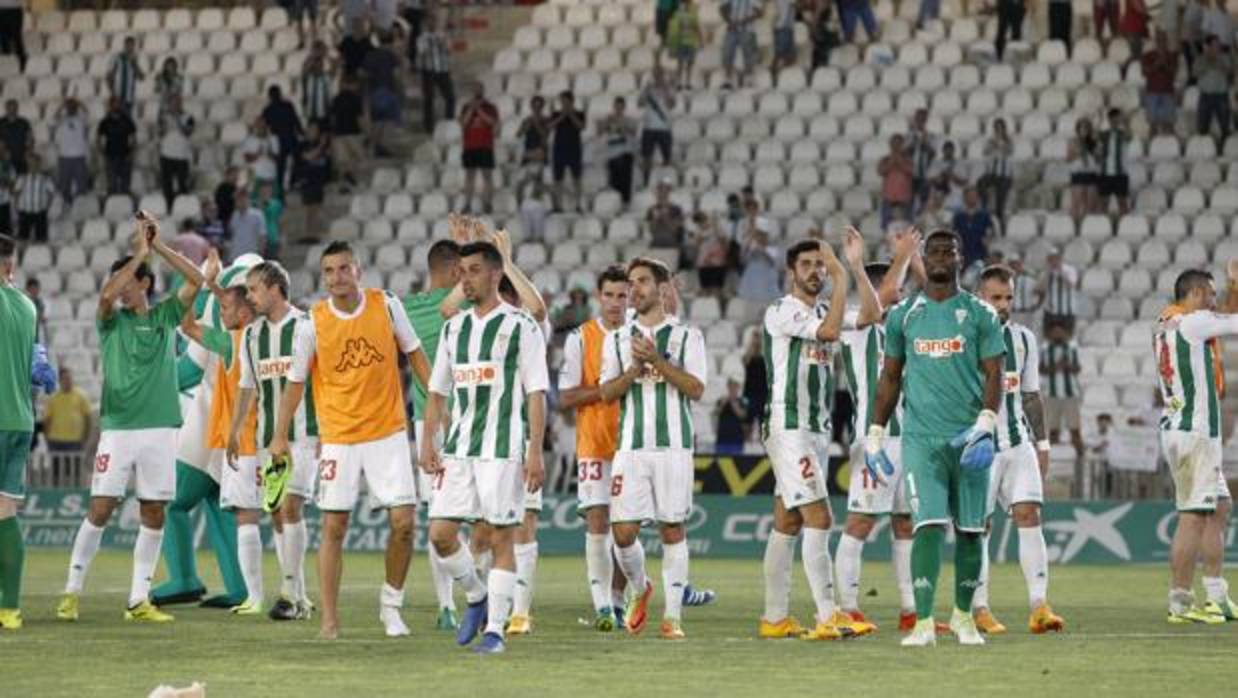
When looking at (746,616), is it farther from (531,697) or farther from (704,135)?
(704,135)

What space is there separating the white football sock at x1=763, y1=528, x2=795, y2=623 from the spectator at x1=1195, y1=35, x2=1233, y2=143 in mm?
21262

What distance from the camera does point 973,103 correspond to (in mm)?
38156

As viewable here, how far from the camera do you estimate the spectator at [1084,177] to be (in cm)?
3591

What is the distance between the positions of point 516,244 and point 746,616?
60.7 feet

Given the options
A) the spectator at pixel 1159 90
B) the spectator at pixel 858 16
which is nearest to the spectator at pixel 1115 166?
the spectator at pixel 1159 90

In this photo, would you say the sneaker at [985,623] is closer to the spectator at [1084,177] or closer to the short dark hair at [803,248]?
the short dark hair at [803,248]

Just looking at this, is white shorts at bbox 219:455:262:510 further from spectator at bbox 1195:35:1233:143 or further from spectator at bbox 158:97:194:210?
spectator at bbox 1195:35:1233:143

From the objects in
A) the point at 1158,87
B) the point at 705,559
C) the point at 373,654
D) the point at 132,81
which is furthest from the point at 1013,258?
the point at 373,654

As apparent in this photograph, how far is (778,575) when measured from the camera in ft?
55.8

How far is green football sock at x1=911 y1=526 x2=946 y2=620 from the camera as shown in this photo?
15625 mm

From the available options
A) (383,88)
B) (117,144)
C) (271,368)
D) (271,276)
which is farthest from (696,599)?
(117,144)

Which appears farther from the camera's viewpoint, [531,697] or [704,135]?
[704,135]

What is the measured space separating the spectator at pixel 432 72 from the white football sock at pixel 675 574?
78.3ft

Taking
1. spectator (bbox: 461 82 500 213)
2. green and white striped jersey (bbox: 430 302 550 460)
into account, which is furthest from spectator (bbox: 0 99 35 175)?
green and white striped jersey (bbox: 430 302 550 460)
